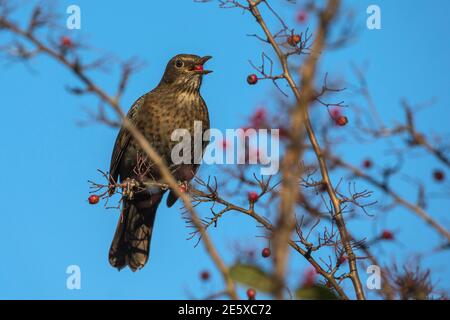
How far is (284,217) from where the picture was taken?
960 mm

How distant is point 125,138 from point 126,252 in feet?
3.83

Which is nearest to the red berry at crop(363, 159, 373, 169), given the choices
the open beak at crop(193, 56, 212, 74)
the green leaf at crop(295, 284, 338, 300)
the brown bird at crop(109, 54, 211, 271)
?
the green leaf at crop(295, 284, 338, 300)

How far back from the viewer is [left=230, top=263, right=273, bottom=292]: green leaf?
147 centimetres

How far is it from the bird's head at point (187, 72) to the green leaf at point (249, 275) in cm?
575

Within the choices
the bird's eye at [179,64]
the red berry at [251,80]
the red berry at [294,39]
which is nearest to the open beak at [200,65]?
the bird's eye at [179,64]

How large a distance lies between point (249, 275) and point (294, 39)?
192 centimetres

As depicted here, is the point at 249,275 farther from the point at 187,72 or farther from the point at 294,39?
the point at 187,72

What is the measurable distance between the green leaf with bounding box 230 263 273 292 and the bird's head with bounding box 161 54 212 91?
Answer: 5.75 meters

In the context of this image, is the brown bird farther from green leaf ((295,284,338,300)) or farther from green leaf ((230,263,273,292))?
green leaf ((230,263,273,292))

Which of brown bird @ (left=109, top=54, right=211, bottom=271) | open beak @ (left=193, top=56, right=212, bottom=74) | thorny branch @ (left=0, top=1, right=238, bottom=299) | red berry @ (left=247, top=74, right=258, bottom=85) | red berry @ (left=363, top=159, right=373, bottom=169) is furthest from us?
open beak @ (left=193, top=56, right=212, bottom=74)

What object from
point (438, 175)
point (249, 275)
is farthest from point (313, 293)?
point (438, 175)
